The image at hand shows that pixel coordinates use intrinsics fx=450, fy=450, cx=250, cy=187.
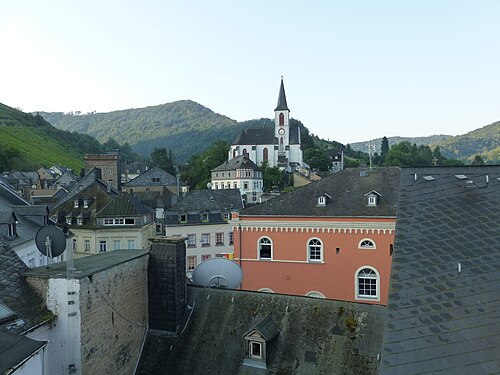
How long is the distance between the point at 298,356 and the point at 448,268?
262 inches

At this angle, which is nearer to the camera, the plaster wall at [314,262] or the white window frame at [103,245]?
the plaster wall at [314,262]

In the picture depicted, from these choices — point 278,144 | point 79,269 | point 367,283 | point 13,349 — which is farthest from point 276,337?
point 278,144

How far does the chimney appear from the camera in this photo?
46.9 feet

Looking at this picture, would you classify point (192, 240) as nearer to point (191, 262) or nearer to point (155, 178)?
point (191, 262)

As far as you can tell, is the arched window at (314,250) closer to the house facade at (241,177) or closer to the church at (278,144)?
the house facade at (241,177)

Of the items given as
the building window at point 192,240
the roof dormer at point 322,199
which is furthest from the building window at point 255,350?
the building window at point 192,240

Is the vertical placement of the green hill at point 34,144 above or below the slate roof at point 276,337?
above

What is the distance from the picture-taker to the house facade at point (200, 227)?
1713 inches

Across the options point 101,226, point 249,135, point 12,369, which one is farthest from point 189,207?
point 249,135

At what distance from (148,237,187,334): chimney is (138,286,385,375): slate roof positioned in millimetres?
422

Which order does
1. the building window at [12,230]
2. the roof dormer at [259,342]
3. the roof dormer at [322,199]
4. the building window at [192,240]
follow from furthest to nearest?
the building window at [192,240] → the roof dormer at [322,199] → the building window at [12,230] → the roof dormer at [259,342]

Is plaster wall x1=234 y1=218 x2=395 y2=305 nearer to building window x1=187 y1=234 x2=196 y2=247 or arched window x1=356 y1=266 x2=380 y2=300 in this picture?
arched window x1=356 y1=266 x2=380 y2=300

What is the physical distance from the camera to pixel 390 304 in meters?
6.54

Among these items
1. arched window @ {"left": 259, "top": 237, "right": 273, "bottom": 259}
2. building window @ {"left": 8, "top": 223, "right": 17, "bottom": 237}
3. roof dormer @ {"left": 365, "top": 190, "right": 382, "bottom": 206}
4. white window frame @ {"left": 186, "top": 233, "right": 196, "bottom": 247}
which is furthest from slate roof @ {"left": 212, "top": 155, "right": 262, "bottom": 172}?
building window @ {"left": 8, "top": 223, "right": 17, "bottom": 237}
